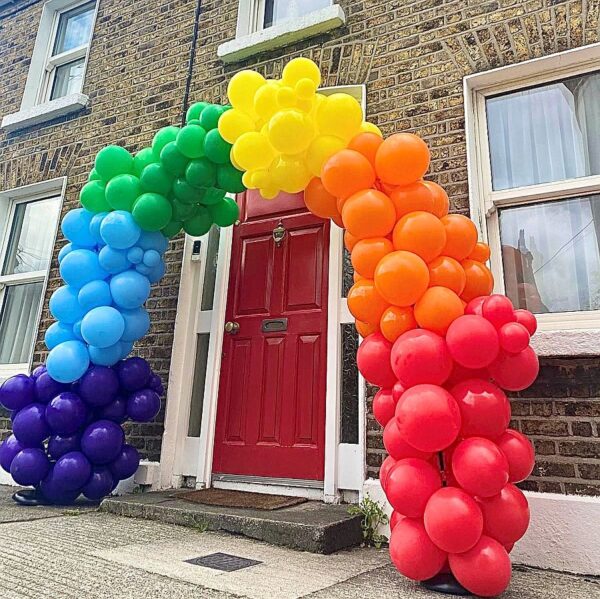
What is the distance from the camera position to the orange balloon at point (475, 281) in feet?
7.73

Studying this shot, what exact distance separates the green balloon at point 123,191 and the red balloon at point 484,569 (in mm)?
2759

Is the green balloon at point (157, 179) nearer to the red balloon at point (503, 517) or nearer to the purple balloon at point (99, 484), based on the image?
the purple balloon at point (99, 484)

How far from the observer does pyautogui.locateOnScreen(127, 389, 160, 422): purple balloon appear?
346 cm

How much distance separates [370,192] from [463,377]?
90 cm

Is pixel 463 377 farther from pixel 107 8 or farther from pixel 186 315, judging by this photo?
pixel 107 8

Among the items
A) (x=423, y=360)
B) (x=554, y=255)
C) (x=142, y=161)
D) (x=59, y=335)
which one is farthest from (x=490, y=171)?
(x=59, y=335)

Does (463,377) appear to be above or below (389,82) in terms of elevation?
below

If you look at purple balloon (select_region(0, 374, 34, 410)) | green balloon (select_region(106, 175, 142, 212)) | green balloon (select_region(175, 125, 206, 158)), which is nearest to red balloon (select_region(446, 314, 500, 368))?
green balloon (select_region(175, 125, 206, 158))

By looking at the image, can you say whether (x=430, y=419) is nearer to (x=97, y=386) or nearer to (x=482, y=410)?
(x=482, y=410)

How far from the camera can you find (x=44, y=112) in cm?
554

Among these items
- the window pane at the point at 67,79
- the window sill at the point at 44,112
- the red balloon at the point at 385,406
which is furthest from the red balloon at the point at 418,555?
the window pane at the point at 67,79

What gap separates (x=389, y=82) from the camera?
12.5 ft

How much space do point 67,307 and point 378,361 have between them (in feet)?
7.27

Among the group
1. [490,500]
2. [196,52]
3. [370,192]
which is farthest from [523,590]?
[196,52]
